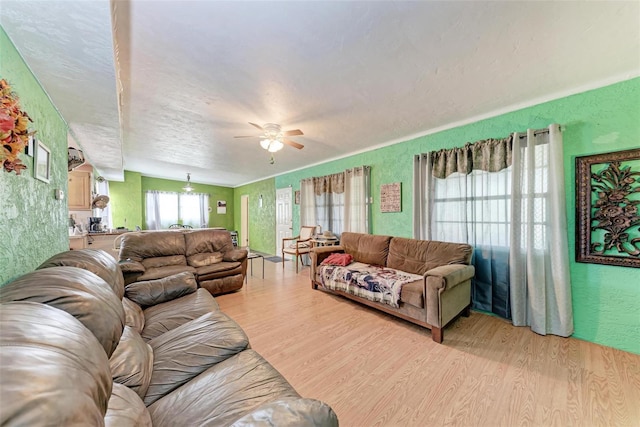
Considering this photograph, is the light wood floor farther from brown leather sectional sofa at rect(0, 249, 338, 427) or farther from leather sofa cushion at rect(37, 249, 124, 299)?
leather sofa cushion at rect(37, 249, 124, 299)

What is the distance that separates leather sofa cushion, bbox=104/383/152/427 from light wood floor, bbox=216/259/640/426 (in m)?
1.00

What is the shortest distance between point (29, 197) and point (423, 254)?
3.55m

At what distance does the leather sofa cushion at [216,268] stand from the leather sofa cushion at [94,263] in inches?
57.1

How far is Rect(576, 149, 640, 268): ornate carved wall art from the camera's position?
1911mm

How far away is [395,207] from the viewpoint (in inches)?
143

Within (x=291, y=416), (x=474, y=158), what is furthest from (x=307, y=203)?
(x=291, y=416)

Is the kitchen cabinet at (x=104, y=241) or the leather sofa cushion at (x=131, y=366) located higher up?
the kitchen cabinet at (x=104, y=241)

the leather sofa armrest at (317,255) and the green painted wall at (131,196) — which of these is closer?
the leather sofa armrest at (317,255)

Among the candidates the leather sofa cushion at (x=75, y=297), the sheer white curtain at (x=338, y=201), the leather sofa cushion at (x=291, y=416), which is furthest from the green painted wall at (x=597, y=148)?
the leather sofa cushion at (x=75, y=297)

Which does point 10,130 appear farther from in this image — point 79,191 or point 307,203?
point 307,203

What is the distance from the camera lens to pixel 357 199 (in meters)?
4.18

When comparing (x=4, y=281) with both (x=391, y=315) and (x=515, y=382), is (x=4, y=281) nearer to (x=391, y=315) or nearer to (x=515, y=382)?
(x=391, y=315)

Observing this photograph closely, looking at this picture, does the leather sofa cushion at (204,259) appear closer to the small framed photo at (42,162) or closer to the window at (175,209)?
the small framed photo at (42,162)

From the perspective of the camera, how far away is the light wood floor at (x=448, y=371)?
141 cm
